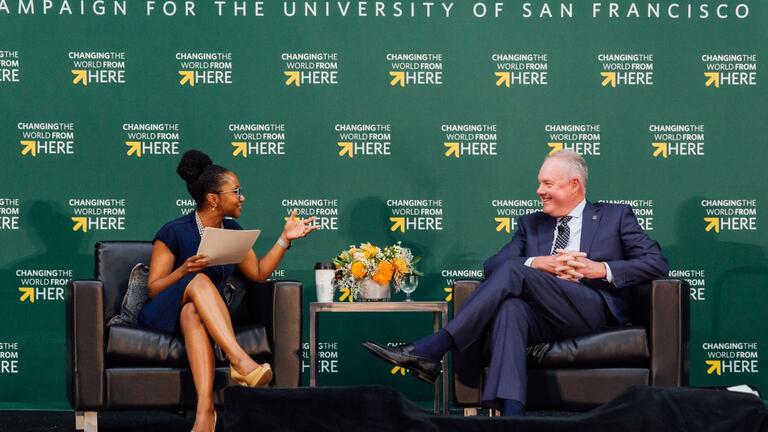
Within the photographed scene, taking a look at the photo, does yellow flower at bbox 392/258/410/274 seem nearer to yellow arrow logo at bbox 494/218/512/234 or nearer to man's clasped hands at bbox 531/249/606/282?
man's clasped hands at bbox 531/249/606/282

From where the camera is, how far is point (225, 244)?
4.02 meters

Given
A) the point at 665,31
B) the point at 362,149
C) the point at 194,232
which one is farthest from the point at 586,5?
the point at 194,232

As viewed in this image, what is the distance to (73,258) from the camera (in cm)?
516

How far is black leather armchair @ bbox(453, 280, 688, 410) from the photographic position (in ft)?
12.4

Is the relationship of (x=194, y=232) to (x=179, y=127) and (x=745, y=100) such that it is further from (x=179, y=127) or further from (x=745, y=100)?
(x=745, y=100)

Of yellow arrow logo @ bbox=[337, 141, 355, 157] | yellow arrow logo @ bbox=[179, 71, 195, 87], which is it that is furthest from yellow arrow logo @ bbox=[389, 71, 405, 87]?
yellow arrow logo @ bbox=[179, 71, 195, 87]

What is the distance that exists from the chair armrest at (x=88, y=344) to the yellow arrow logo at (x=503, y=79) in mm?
2320

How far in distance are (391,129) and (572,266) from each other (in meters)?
1.52

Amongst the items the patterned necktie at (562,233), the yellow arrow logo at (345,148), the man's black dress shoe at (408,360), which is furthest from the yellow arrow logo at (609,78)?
the man's black dress shoe at (408,360)

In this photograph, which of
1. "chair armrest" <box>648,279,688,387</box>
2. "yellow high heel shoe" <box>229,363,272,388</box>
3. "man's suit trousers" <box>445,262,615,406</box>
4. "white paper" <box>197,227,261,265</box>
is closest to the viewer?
"man's suit trousers" <box>445,262,615,406</box>

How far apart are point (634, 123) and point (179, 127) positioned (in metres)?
2.33

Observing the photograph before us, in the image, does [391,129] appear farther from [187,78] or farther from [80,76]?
[80,76]

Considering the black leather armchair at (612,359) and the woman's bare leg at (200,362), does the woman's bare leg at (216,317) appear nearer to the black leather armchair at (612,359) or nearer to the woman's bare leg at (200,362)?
the woman's bare leg at (200,362)

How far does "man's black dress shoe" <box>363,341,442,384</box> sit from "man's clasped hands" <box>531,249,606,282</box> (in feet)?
2.24
